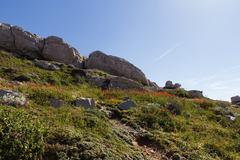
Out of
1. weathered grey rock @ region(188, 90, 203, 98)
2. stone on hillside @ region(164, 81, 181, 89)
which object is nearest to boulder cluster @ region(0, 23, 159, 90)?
stone on hillside @ region(164, 81, 181, 89)

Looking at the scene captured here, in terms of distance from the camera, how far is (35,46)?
155 feet

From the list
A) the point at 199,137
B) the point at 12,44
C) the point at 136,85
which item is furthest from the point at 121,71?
the point at 199,137

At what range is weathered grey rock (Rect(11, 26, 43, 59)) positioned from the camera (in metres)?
46.0

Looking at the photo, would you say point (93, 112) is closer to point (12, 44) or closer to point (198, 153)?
point (198, 153)

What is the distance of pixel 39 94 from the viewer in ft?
69.9

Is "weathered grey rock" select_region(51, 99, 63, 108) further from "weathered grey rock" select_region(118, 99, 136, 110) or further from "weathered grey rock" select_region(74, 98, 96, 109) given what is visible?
"weathered grey rock" select_region(118, 99, 136, 110)

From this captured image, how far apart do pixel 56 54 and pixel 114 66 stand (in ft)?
25.8

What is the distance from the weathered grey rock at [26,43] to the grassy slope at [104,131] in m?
20.6

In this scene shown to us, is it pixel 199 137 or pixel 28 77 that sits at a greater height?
pixel 28 77

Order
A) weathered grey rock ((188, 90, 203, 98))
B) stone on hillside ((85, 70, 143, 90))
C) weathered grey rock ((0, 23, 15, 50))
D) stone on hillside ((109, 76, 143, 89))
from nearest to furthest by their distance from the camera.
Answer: stone on hillside ((85, 70, 143, 90)) → stone on hillside ((109, 76, 143, 89)) → weathered grey rock ((188, 90, 203, 98)) → weathered grey rock ((0, 23, 15, 50))

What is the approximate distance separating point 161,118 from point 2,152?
1146 cm

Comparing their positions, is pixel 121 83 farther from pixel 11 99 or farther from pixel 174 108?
pixel 11 99

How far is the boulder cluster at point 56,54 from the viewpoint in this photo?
45.6 meters

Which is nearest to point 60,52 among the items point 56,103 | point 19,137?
point 56,103
